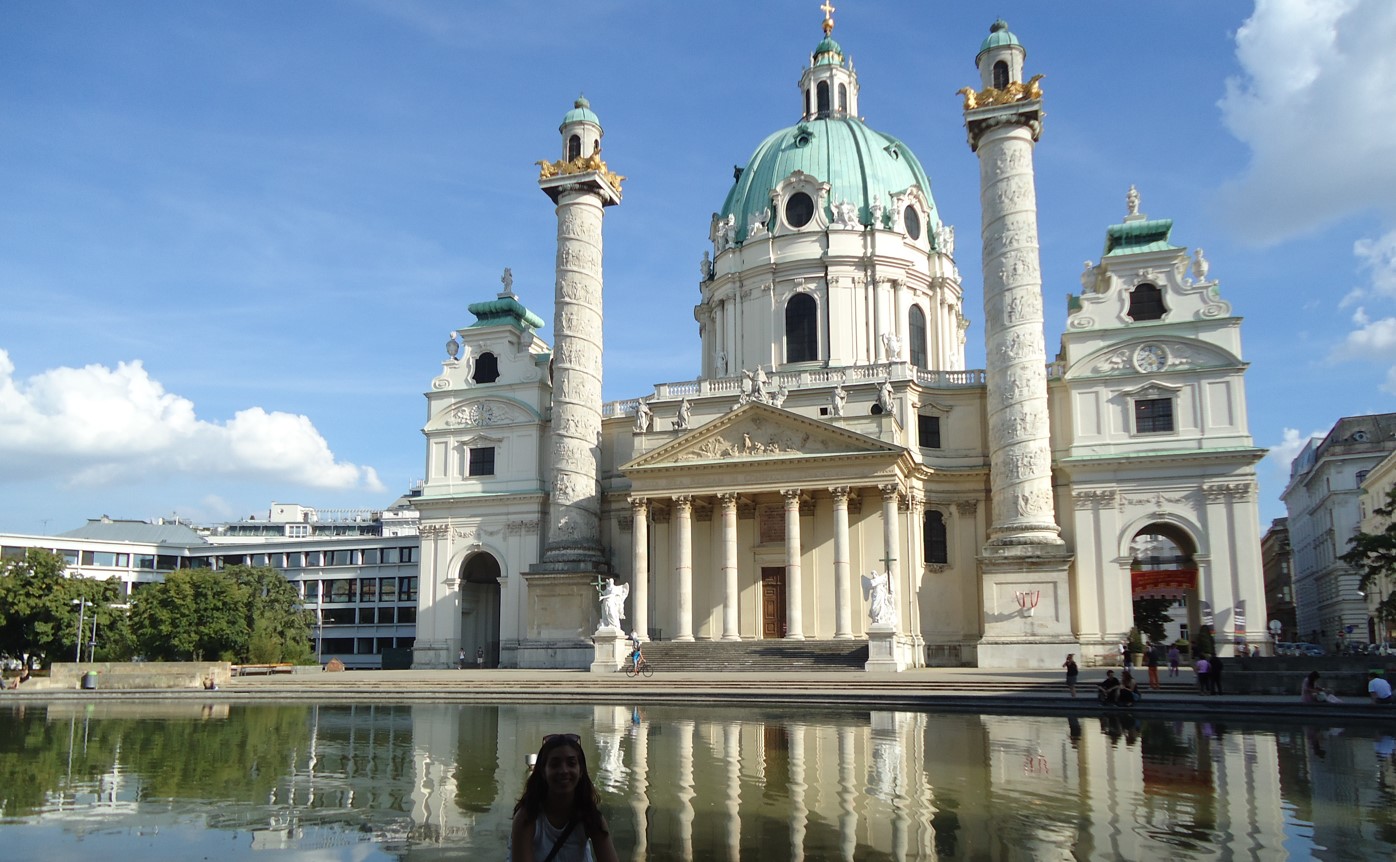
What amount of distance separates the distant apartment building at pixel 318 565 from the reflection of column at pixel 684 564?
3653cm

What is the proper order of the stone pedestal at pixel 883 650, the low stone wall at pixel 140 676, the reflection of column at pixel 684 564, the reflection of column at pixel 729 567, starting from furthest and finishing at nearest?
the reflection of column at pixel 684 564, the reflection of column at pixel 729 567, the low stone wall at pixel 140 676, the stone pedestal at pixel 883 650

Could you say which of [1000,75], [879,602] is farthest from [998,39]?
[879,602]

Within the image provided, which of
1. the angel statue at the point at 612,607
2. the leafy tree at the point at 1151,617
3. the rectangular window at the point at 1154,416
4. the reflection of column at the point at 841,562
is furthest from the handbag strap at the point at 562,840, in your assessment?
the leafy tree at the point at 1151,617

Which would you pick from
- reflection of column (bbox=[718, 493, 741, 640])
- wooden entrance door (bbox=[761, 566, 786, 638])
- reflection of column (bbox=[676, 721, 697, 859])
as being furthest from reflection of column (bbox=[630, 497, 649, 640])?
reflection of column (bbox=[676, 721, 697, 859])

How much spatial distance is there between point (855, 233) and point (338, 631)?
50.4 meters

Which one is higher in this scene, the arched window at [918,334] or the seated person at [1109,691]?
the arched window at [918,334]

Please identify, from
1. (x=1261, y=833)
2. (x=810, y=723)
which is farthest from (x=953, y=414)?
(x=1261, y=833)

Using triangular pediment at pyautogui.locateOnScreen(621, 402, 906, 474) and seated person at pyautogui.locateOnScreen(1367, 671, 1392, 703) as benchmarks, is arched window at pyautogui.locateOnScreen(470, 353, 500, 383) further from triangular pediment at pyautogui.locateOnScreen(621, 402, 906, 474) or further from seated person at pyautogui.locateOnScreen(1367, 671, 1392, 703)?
seated person at pyautogui.locateOnScreen(1367, 671, 1392, 703)

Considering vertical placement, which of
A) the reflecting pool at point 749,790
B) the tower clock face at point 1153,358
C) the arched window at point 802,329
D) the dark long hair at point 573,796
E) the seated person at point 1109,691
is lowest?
the reflecting pool at point 749,790

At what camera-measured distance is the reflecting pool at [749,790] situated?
9.87 meters

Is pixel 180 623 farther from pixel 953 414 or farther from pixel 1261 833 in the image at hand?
pixel 1261 833

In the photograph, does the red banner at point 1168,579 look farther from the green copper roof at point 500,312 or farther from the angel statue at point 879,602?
the green copper roof at point 500,312

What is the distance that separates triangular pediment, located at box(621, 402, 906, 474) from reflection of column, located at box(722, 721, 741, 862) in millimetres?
22764

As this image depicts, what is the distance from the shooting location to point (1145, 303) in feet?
149
